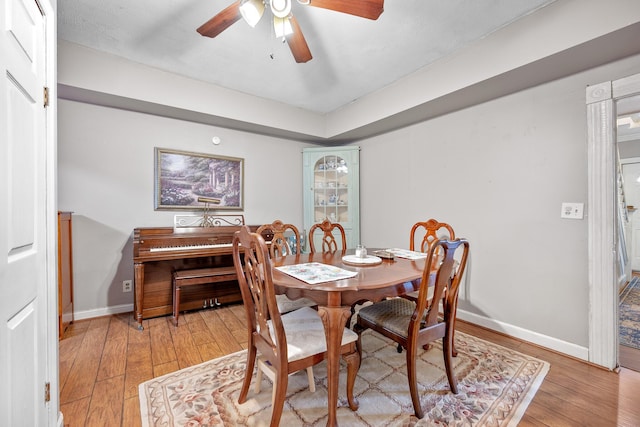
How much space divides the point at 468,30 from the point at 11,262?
298 centimetres

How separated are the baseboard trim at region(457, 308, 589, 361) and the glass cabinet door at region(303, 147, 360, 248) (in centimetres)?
170

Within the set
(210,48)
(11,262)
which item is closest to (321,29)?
(210,48)

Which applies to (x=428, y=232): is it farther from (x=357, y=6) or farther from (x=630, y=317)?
(x=630, y=317)

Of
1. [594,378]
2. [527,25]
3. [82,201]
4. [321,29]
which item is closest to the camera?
[594,378]

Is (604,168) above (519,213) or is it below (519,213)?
above

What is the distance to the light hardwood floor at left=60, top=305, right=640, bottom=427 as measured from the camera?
1450 mm

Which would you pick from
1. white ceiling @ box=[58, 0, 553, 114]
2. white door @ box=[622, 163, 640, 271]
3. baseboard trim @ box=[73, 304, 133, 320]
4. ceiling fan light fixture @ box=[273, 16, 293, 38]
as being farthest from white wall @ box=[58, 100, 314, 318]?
white door @ box=[622, 163, 640, 271]

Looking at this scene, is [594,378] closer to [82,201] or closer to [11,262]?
[11,262]

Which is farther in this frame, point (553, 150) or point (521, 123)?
point (521, 123)

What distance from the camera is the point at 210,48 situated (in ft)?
7.70

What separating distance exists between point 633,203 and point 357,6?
637 centimetres

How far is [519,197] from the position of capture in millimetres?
2365

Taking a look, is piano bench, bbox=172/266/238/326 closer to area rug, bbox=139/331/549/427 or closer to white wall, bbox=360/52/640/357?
area rug, bbox=139/331/549/427

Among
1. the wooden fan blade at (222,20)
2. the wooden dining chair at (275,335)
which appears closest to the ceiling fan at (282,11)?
the wooden fan blade at (222,20)
